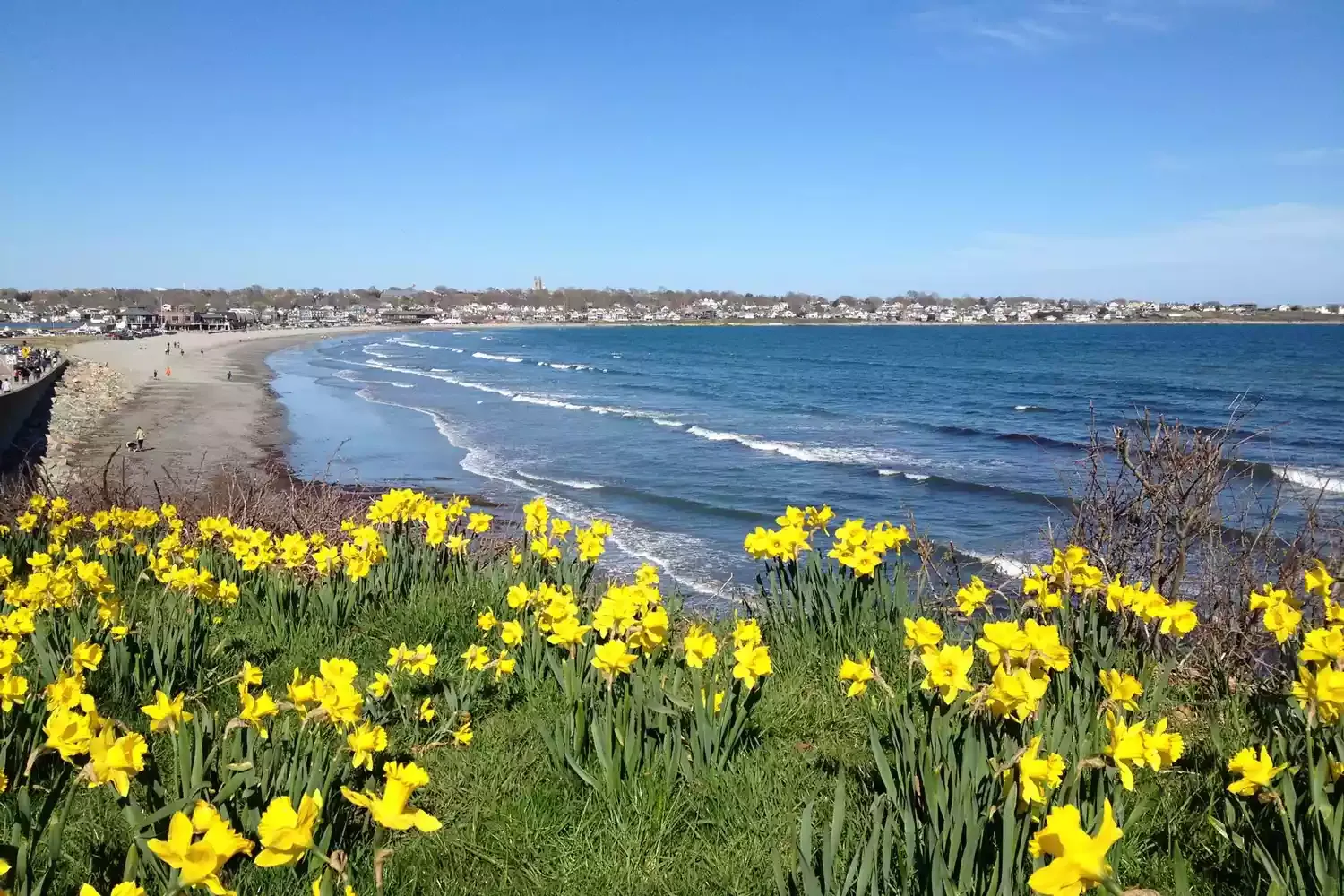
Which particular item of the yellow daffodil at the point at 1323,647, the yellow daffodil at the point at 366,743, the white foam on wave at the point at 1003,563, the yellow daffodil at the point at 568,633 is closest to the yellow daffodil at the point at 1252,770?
the yellow daffodil at the point at 1323,647

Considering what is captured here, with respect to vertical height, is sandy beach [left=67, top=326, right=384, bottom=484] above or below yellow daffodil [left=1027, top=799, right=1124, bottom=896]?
below

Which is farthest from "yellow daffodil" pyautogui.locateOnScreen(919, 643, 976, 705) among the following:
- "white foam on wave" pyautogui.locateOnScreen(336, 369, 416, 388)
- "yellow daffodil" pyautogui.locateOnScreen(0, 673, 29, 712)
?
"white foam on wave" pyautogui.locateOnScreen(336, 369, 416, 388)

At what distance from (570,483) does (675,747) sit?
17.4m

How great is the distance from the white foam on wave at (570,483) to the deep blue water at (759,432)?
66 millimetres

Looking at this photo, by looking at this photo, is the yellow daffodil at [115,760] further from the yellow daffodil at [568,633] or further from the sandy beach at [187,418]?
the sandy beach at [187,418]

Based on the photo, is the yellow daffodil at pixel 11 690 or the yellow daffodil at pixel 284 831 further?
the yellow daffodil at pixel 11 690

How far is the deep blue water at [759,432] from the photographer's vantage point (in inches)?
693

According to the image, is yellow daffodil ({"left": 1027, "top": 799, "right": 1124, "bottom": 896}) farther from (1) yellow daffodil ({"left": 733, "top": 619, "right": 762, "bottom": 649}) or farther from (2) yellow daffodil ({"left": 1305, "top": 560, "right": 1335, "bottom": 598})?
(2) yellow daffodil ({"left": 1305, "top": 560, "right": 1335, "bottom": 598})

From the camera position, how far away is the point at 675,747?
11.5 feet

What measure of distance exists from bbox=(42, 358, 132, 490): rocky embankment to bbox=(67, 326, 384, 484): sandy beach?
0.38 m

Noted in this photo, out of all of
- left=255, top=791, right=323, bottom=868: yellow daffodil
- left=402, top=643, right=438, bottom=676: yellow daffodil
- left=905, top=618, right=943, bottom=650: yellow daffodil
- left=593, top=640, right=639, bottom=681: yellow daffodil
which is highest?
left=905, top=618, right=943, bottom=650: yellow daffodil

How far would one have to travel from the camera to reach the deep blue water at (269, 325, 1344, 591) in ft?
57.7

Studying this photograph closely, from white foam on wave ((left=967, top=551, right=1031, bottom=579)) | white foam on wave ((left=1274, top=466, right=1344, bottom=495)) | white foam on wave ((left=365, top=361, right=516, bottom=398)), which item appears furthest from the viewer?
white foam on wave ((left=365, top=361, right=516, bottom=398))

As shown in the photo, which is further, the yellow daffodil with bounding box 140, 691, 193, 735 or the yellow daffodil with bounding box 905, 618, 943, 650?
the yellow daffodil with bounding box 905, 618, 943, 650
